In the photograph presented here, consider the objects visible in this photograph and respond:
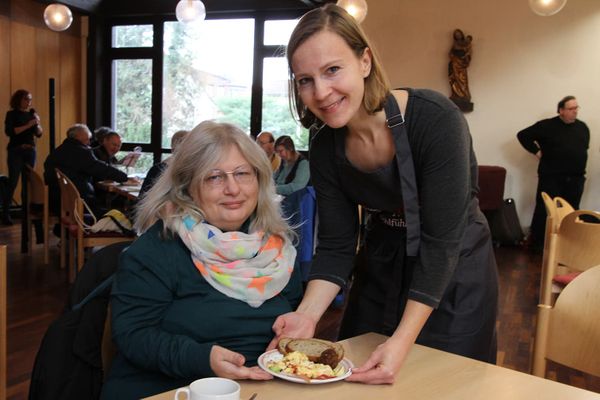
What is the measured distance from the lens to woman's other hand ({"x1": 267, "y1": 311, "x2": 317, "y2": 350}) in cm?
134

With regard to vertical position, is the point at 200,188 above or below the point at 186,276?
above

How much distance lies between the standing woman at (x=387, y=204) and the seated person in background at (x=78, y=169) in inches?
166

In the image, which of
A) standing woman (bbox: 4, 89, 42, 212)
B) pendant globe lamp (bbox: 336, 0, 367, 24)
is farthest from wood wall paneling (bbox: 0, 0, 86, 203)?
pendant globe lamp (bbox: 336, 0, 367, 24)

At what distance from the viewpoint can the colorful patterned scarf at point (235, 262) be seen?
140 centimetres

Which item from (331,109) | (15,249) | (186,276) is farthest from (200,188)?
(15,249)

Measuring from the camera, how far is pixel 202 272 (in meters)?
1.39

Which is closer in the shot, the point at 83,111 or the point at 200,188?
the point at 200,188

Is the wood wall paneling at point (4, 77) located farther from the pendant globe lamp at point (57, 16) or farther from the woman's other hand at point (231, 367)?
the woman's other hand at point (231, 367)

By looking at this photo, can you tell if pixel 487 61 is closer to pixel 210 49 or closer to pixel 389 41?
pixel 389 41

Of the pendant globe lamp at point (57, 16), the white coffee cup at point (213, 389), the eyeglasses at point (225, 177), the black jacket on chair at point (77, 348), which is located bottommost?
the black jacket on chair at point (77, 348)

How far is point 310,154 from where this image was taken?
1511mm

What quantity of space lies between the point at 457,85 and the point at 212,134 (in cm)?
672

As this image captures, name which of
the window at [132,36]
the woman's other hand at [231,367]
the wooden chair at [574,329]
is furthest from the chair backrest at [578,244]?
the window at [132,36]

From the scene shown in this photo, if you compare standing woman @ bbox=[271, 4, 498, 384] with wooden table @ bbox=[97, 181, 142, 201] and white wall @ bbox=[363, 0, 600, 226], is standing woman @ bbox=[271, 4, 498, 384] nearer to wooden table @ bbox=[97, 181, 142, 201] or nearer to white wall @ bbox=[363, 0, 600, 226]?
wooden table @ bbox=[97, 181, 142, 201]
